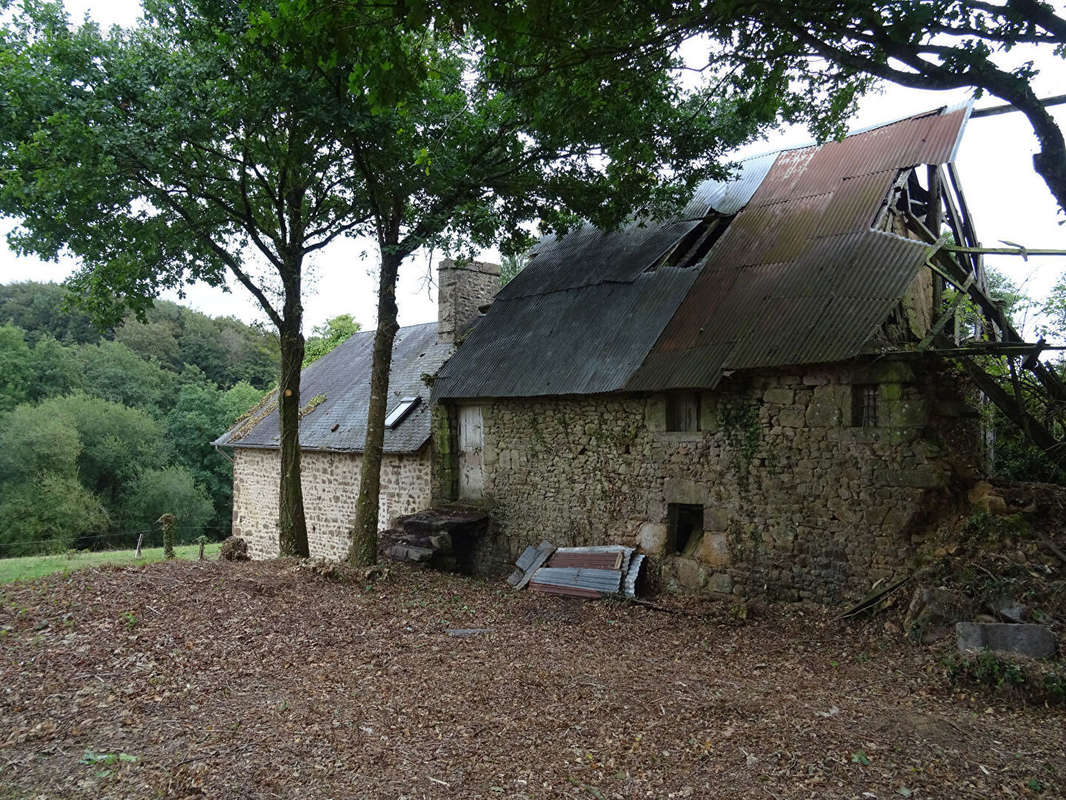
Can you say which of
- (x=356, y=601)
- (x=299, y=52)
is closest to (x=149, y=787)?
(x=356, y=601)

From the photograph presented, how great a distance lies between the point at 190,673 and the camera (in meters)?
6.21

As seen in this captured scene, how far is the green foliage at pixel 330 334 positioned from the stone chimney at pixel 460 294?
20858 mm

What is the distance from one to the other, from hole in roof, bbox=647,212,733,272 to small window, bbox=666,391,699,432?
2.84 metres

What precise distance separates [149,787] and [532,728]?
2.62 metres

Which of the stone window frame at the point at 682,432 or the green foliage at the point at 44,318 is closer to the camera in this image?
the stone window frame at the point at 682,432

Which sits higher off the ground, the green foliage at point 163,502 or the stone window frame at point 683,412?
the stone window frame at point 683,412

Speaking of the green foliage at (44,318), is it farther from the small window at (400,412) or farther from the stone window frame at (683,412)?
the stone window frame at (683,412)

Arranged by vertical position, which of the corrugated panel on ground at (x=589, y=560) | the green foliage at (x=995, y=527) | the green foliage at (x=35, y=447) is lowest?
the corrugated panel on ground at (x=589, y=560)

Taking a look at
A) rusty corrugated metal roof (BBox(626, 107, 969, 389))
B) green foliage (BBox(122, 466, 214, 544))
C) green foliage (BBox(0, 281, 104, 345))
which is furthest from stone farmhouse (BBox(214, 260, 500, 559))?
green foliage (BBox(0, 281, 104, 345))

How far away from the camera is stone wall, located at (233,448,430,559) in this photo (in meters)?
14.7

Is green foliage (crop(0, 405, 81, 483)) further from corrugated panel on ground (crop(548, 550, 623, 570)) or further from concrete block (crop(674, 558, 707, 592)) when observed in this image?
concrete block (crop(674, 558, 707, 592))

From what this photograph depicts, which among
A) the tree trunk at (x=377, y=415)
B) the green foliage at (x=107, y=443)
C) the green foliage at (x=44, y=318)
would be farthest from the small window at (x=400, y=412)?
the green foliage at (x=44, y=318)

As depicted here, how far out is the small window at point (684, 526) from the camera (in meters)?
10.2

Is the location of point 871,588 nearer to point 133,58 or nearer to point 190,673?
point 190,673
